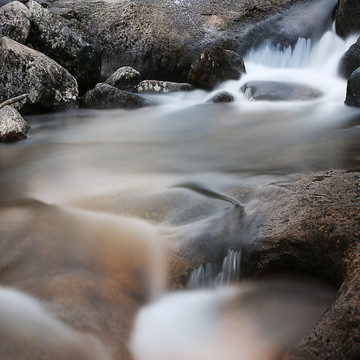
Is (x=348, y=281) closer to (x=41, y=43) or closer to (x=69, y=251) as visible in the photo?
(x=69, y=251)

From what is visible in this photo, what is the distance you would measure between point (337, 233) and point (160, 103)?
6854 mm

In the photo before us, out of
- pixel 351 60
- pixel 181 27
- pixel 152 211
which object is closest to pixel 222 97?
pixel 351 60

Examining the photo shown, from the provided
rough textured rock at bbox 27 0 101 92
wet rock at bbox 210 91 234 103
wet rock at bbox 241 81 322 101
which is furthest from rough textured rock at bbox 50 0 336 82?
wet rock at bbox 210 91 234 103

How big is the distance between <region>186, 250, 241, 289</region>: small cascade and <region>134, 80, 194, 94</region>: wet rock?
7320 mm

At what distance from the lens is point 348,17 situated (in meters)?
9.78

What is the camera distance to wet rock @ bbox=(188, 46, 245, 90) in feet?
30.8

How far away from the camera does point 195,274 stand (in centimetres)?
243

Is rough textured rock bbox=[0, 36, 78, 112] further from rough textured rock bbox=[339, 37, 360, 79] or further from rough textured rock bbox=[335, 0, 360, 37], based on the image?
rough textured rock bbox=[335, 0, 360, 37]

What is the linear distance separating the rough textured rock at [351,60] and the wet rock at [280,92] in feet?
3.33

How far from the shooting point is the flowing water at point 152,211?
209cm

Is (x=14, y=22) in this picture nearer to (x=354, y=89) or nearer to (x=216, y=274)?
(x=354, y=89)

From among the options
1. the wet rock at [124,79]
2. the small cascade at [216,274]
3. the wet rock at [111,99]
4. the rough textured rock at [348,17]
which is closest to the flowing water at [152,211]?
the small cascade at [216,274]

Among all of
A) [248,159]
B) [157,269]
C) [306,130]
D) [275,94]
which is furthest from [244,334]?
[275,94]

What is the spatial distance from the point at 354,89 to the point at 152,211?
17.6 ft
